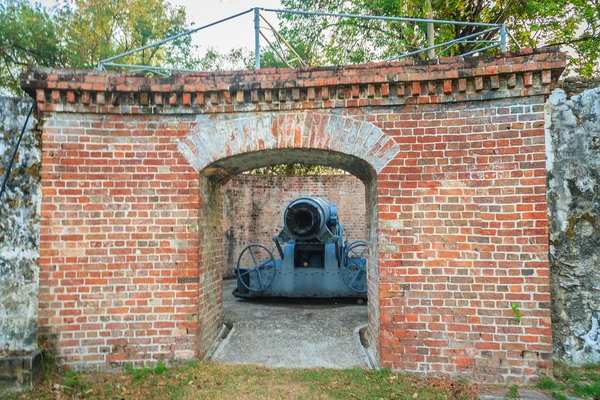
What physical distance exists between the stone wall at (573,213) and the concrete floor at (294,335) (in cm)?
226

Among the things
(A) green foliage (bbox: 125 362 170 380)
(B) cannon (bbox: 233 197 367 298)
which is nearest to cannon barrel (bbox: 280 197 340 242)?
(B) cannon (bbox: 233 197 367 298)

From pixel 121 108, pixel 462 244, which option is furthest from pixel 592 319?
pixel 121 108

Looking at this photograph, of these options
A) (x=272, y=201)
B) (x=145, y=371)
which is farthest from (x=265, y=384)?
(x=272, y=201)

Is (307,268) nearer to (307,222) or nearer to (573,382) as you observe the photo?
(307,222)

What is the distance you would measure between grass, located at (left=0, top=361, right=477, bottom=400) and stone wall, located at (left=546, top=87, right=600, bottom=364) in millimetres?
1402

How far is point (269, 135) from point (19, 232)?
9.73 ft

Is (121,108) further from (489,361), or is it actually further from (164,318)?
(489,361)

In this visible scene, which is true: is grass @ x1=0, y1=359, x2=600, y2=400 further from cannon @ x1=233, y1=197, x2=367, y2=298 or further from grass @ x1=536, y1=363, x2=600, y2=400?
cannon @ x1=233, y1=197, x2=367, y2=298

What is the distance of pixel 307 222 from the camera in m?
7.49

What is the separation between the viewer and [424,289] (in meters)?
3.88

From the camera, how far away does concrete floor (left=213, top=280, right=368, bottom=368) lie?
4.40 metres

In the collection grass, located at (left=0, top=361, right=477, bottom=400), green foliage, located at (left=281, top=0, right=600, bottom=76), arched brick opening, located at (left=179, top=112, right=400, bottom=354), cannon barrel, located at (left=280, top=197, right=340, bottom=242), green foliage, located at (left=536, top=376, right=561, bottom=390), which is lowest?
grass, located at (left=0, top=361, right=477, bottom=400)

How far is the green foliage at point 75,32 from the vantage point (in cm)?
1383

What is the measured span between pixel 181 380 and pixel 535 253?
12.6 feet
